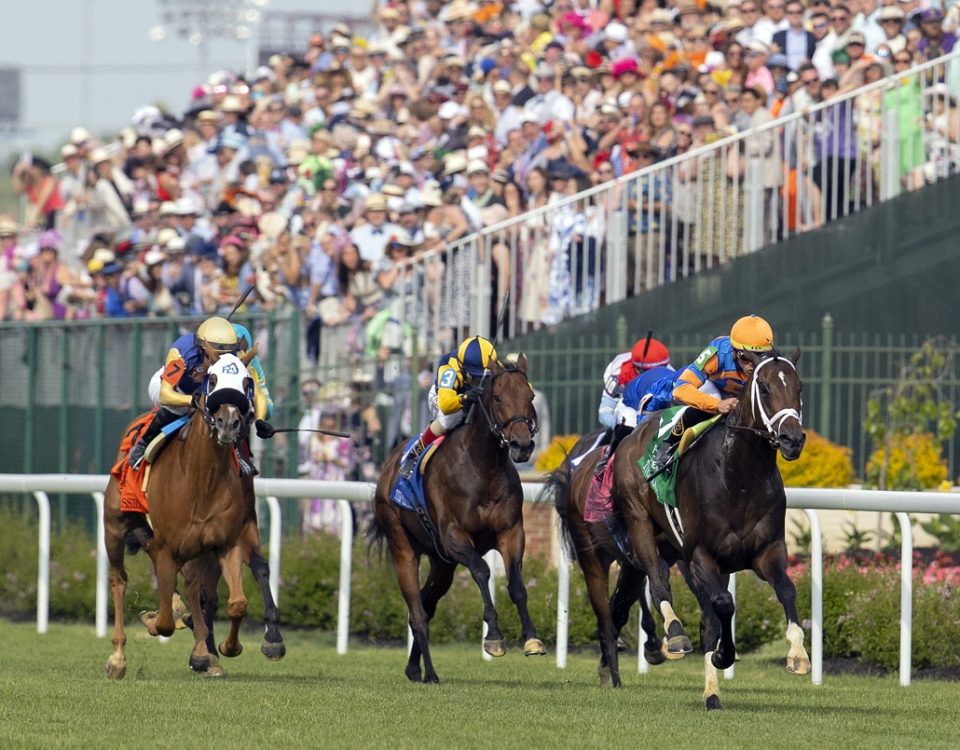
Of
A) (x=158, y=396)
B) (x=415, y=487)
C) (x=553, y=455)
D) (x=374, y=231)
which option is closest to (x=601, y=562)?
(x=415, y=487)

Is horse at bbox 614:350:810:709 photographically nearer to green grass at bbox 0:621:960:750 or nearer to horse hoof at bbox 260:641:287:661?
green grass at bbox 0:621:960:750

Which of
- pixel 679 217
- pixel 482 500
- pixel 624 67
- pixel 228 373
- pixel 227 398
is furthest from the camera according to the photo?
pixel 624 67

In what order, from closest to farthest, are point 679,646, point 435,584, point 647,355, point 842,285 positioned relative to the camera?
1. point 679,646
2. point 647,355
3. point 435,584
4. point 842,285

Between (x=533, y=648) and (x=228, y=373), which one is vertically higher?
(x=228, y=373)

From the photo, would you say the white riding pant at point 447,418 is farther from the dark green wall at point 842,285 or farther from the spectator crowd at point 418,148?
the dark green wall at point 842,285

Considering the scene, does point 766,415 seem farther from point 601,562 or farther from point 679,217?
point 679,217

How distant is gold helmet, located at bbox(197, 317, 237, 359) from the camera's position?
10282 millimetres

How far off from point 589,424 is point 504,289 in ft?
4.51

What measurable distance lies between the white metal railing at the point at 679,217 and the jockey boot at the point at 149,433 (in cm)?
531

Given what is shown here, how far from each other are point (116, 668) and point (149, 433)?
1206 mm

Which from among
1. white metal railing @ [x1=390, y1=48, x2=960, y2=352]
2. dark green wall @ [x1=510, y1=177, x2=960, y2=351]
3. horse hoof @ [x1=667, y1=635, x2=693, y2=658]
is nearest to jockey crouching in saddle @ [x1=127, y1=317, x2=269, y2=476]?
horse hoof @ [x1=667, y1=635, x2=693, y2=658]

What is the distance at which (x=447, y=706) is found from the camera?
360 inches

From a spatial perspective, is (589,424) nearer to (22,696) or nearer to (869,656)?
(869,656)

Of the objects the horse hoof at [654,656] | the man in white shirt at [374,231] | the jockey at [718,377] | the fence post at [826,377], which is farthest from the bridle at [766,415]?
the man in white shirt at [374,231]
